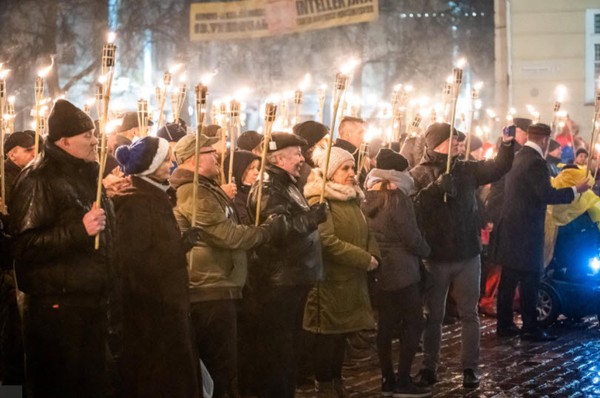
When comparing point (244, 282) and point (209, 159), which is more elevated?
point (209, 159)

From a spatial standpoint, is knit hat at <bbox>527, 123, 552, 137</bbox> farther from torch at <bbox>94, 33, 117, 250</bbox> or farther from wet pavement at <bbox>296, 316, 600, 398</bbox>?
torch at <bbox>94, 33, 117, 250</bbox>

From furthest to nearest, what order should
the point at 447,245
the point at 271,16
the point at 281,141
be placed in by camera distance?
the point at 271,16, the point at 447,245, the point at 281,141

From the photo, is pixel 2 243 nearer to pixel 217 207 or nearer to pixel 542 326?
pixel 217 207

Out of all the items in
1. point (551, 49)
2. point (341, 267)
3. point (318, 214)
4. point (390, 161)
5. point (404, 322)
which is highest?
point (551, 49)

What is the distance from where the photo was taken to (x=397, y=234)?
8867 millimetres

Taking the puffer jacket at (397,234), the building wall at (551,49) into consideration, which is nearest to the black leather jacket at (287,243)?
the puffer jacket at (397,234)

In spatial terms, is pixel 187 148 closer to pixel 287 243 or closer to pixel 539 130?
pixel 287 243

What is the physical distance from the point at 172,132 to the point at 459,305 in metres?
3.16

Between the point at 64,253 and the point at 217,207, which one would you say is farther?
the point at 217,207

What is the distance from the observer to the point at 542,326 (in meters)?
12.0

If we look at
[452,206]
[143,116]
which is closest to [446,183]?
[452,206]

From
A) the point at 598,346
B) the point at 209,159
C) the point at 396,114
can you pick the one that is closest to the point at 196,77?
the point at 396,114

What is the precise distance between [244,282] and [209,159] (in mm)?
882

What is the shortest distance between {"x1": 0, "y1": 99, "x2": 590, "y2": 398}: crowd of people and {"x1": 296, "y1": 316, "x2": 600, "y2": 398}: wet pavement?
0.23 metres
